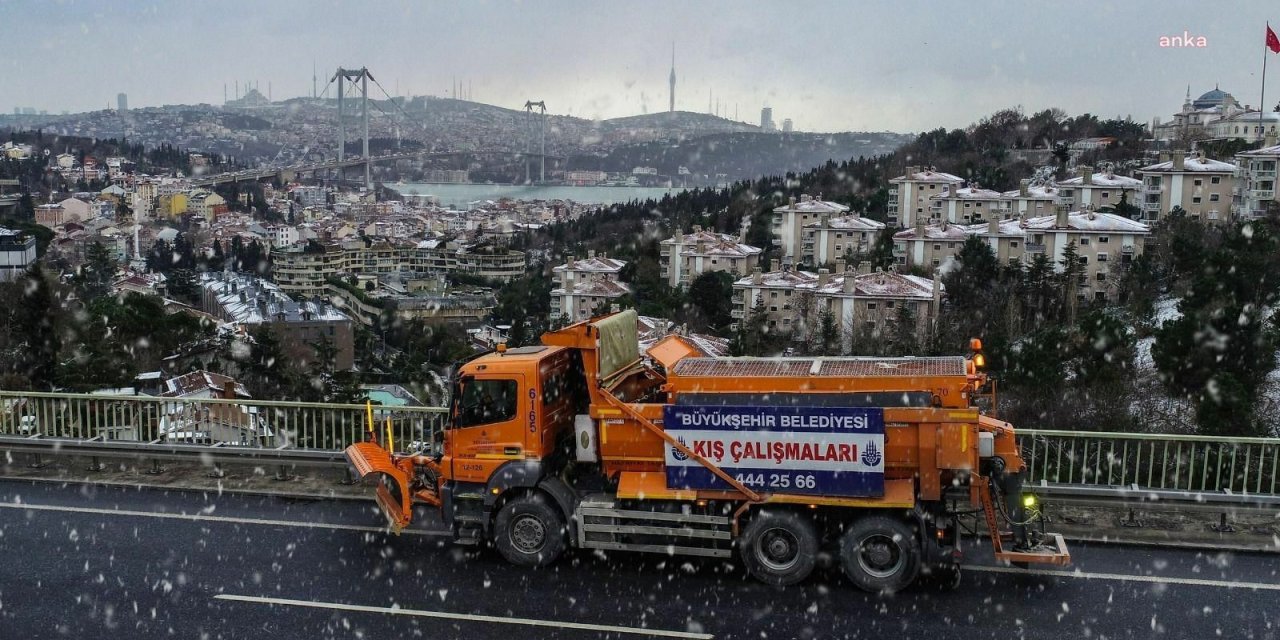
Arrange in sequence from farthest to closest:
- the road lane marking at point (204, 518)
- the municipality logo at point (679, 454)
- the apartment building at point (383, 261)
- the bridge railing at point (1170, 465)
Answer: the apartment building at point (383, 261) < the road lane marking at point (204, 518) < the bridge railing at point (1170, 465) < the municipality logo at point (679, 454)

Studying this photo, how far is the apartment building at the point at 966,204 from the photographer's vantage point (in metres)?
63.6

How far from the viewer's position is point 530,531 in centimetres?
750

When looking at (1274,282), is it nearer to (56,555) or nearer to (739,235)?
(56,555)

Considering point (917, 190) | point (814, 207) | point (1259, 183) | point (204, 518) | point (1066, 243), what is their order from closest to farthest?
point (204, 518)
point (1066, 243)
point (1259, 183)
point (917, 190)
point (814, 207)

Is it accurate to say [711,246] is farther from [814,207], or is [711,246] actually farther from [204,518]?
[204,518]

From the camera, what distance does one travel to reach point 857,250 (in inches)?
2520

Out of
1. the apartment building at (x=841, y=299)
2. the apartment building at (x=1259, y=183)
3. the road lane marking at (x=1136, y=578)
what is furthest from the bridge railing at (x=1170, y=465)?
the apartment building at (x=1259, y=183)

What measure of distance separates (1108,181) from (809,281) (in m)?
20.5

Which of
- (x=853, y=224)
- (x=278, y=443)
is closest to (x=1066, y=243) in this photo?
(x=853, y=224)

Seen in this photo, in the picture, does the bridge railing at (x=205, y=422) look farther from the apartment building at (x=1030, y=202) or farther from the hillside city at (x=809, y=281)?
the apartment building at (x=1030, y=202)

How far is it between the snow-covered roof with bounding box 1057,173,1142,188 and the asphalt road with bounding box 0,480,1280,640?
56500 mm

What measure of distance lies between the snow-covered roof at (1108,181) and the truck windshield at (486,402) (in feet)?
191

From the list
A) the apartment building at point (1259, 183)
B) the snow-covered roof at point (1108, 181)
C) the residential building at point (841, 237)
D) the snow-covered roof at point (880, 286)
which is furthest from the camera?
the residential building at point (841, 237)

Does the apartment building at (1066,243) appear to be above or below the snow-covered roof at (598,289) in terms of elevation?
above
